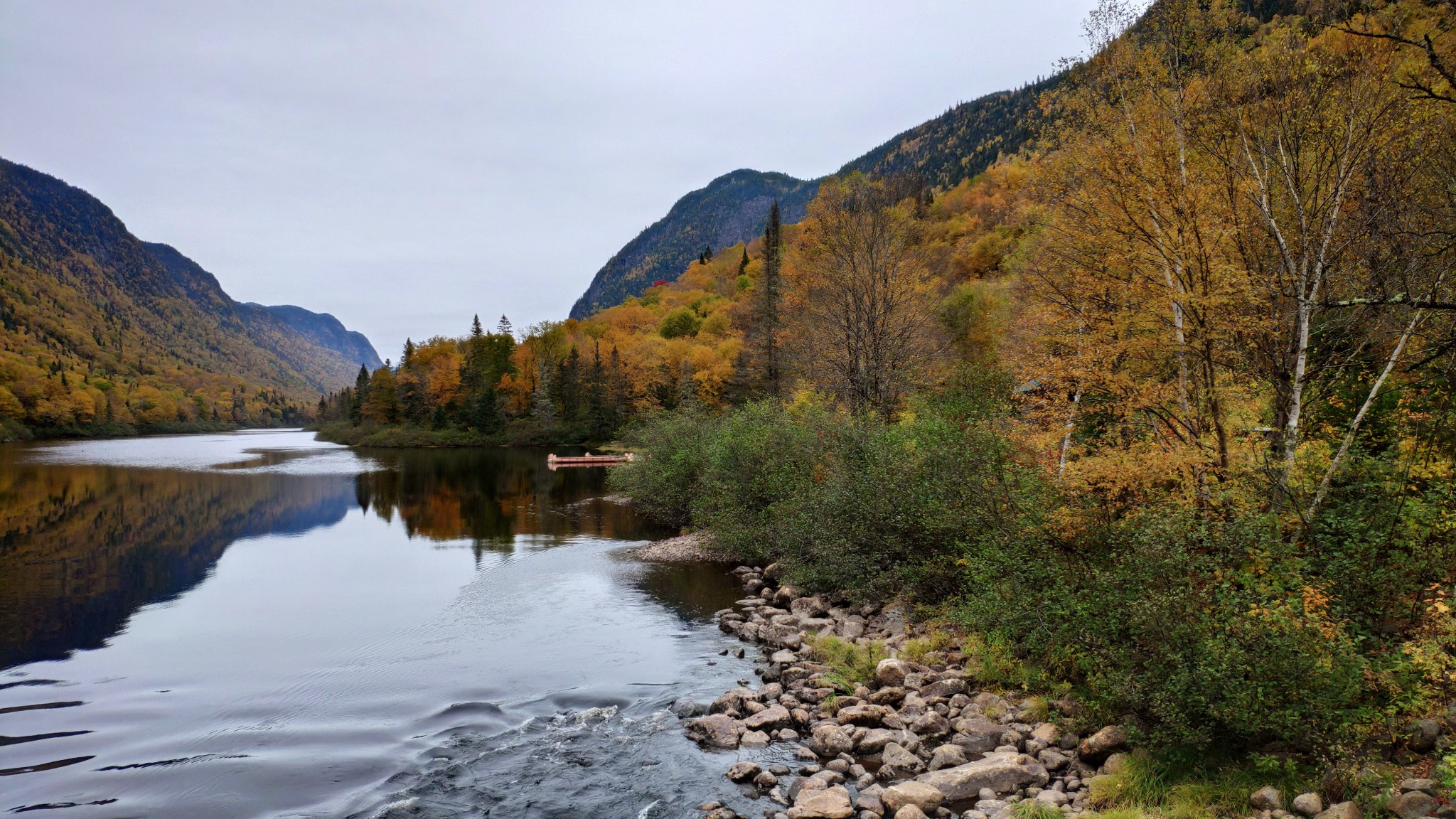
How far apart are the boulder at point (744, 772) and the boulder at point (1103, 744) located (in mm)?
3747

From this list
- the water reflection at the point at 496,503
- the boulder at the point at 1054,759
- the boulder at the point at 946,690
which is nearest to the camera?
the boulder at the point at 1054,759

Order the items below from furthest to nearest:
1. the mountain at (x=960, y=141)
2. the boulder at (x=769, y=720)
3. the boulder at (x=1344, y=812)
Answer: the mountain at (x=960, y=141) → the boulder at (x=769, y=720) → the boulder at (x=1344, y=812)

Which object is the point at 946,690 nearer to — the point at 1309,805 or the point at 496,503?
the point at 1309,805

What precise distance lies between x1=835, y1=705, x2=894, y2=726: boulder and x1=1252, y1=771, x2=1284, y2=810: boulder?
4.39 metres

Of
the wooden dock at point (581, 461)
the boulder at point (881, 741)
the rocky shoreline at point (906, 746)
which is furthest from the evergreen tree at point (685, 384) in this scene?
the boulder at point (881, 741)

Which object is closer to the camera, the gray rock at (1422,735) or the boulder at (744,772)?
the gray rock at (1422,735)

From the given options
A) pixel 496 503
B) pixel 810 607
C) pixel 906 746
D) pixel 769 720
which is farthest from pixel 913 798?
pixel 496 503

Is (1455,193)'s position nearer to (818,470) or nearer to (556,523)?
(818,470)

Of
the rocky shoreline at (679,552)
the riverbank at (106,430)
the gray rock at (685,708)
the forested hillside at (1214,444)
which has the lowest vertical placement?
the rocky shoreline at (679,552)

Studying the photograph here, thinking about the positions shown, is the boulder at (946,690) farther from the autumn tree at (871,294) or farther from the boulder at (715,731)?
Answer: the autumn tree at (871,294)

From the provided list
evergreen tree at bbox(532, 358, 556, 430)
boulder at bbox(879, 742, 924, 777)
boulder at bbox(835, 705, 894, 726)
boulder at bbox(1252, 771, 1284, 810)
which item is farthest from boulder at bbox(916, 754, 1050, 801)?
evergreen tree at bbox(532, 358, 556, 430)

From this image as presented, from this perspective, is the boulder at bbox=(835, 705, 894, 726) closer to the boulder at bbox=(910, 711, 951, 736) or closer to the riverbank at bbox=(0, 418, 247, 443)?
the boulder at bbox=(910, 711, 951, 736)

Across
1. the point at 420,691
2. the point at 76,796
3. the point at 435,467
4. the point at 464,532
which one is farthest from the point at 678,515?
the point at 435,467

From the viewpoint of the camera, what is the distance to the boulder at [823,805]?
733 cm
